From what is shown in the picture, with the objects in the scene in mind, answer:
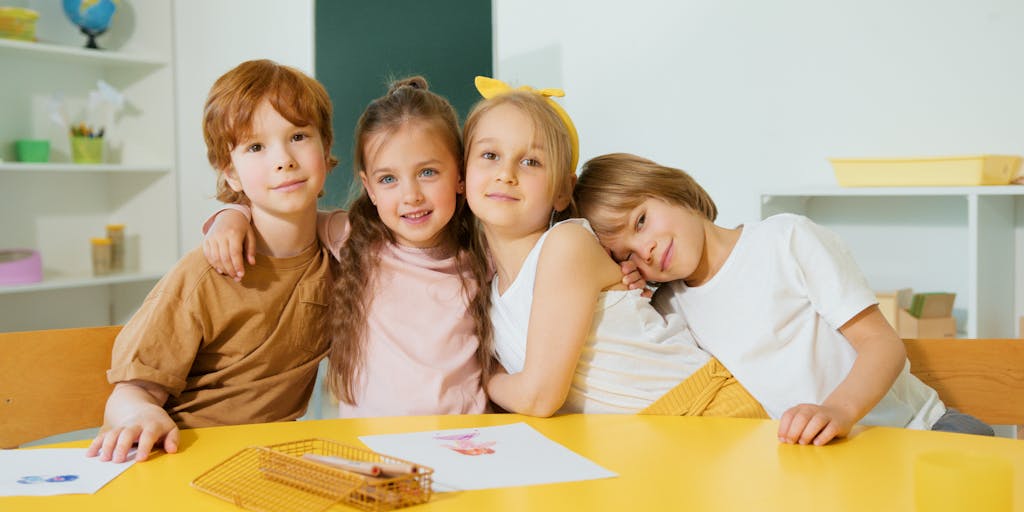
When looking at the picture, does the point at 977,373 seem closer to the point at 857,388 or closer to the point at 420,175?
the point at 857,388

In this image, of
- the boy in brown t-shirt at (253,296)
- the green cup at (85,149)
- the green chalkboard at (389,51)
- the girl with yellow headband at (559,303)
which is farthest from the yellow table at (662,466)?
the green cup at (85,149)

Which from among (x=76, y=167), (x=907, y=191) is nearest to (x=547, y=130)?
(x=907, y=191)

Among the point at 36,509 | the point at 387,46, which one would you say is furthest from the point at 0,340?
the point at 387,46

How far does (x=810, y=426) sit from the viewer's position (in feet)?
3.59

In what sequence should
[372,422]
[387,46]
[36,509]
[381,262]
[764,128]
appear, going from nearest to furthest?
[36,509]
[372,422]
[381,262]
[387,46]
[764,128]

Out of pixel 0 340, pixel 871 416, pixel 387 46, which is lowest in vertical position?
pixel 871 416

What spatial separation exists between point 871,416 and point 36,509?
114cm

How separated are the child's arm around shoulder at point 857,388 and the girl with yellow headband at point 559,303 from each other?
190 millimetres

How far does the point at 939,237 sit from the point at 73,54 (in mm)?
3123

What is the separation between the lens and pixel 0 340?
4.45 ft

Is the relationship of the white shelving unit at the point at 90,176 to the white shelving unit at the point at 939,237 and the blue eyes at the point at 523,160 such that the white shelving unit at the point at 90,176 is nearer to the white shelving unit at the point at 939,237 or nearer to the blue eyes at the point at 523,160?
the white shelving unit at the point at 939,237

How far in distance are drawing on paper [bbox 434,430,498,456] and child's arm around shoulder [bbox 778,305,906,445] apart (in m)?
0.34

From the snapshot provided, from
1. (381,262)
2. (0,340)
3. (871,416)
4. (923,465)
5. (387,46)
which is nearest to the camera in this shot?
(923,465)

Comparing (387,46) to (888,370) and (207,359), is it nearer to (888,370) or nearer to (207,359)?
(207,359)
